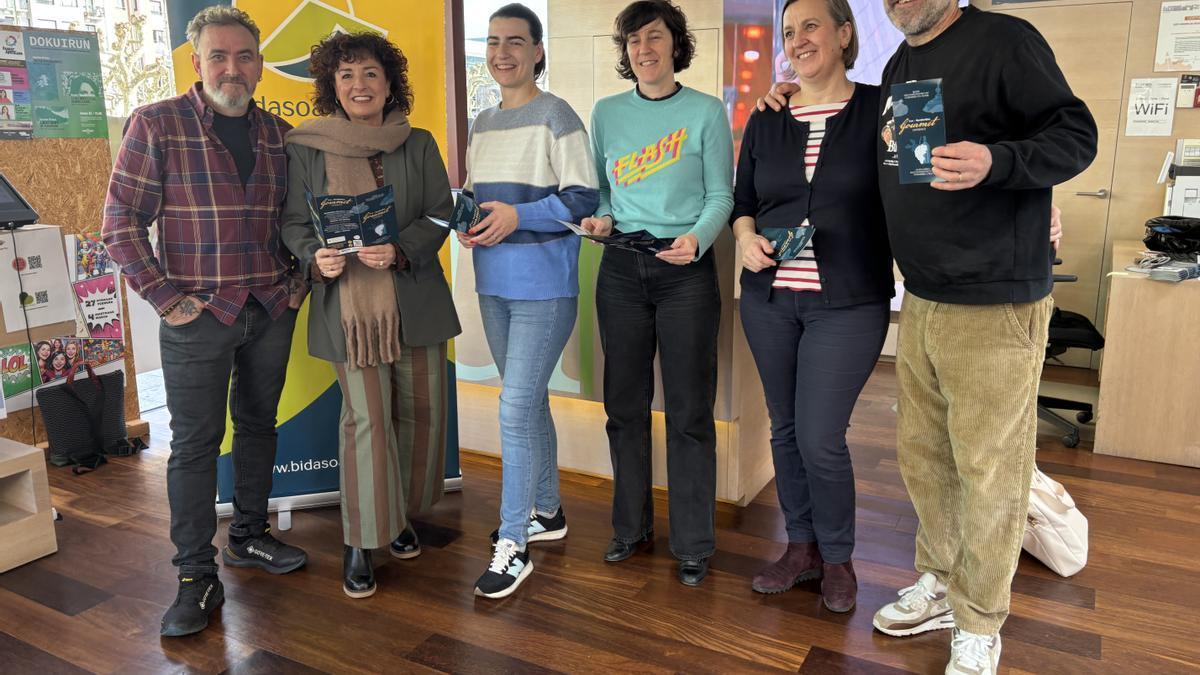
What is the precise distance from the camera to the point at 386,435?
8.66 feet

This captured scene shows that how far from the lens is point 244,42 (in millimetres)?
2398

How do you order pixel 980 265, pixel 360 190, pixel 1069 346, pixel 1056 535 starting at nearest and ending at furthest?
pixel 980 265 → pixel 360 190 → pixel 1056 535 → pixel 1069 346

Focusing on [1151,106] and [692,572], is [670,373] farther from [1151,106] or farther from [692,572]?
[1151,106]

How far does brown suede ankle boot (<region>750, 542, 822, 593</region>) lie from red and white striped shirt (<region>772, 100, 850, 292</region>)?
834 mm

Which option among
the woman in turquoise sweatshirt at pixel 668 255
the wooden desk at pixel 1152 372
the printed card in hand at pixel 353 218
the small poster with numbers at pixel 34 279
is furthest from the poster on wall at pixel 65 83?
the wooden desk at pixel 1152 372

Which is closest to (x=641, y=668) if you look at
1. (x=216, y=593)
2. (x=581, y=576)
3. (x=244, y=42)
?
(x=581, y=576)

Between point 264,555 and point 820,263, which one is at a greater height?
point 820,263

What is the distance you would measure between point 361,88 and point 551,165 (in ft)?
1.87

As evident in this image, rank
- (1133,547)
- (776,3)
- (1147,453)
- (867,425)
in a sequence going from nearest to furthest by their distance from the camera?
1. (1133,547)
2. (1147,453)
3. (867,425)
4. (776,3)

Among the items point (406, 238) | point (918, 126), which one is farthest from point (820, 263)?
point (406, 238)

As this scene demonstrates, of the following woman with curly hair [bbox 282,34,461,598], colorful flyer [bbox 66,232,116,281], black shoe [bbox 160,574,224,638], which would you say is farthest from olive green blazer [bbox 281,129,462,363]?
colorful flyer [bbox 66,232,116,281]

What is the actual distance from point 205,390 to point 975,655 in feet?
6.98

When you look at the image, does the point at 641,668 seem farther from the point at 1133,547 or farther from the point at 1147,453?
the point at 1147,453

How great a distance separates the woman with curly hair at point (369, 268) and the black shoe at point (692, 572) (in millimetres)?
886
